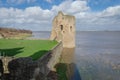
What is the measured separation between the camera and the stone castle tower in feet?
130

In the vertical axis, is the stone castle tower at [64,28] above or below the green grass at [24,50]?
above

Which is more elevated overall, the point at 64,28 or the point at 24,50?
the point at 64,28

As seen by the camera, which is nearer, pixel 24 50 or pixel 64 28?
pixel 24 50

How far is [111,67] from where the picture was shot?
25984 millimetres

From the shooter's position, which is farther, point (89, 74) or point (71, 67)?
point (71, 67)

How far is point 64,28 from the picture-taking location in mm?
39812

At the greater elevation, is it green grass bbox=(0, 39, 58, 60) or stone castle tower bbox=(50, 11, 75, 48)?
stone castle tower bbox=(50, 11, 75, 48)

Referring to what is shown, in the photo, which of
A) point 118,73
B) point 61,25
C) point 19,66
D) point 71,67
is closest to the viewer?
point 19,66

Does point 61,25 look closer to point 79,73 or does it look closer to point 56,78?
point 79,73

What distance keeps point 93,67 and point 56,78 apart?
7.57 meters

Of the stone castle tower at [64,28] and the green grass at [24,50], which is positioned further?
the stone castle tower at [64,28]

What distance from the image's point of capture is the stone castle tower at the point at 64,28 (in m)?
39.7

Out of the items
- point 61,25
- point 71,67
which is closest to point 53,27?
point 61,25

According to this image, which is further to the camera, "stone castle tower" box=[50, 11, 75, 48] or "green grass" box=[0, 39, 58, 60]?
"stone castle tower" box=[50, 11, 75, 48]
